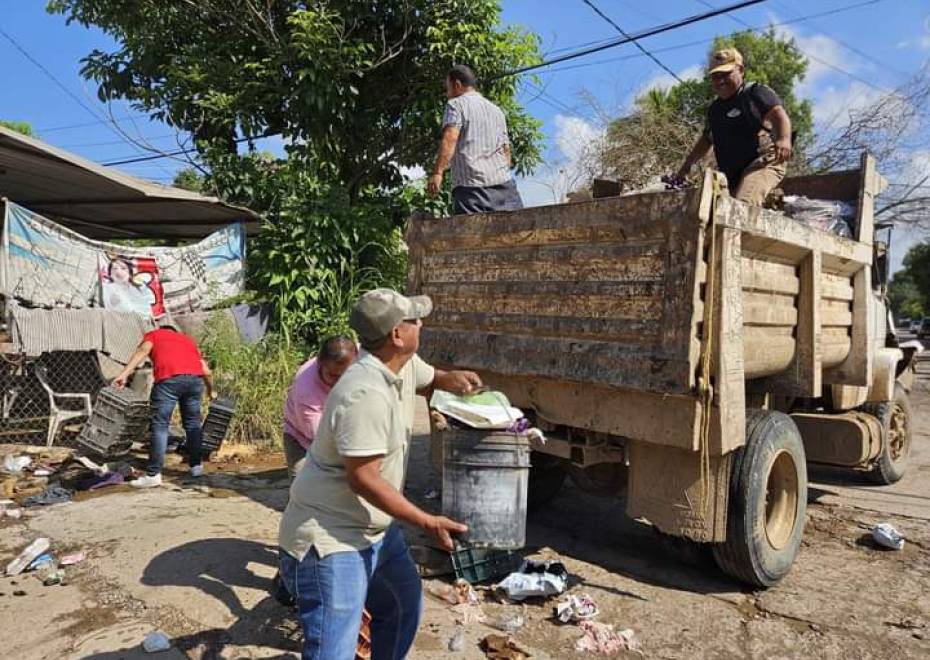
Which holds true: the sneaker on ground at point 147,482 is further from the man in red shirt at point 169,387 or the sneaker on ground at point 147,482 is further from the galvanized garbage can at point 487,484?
the galvanized garbage can at point 487,484

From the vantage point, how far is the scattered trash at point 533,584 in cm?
357

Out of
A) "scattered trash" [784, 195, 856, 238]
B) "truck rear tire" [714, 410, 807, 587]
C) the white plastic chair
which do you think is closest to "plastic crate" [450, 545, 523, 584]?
"truck rear tire" [714, 410, 807, 587]

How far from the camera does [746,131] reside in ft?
15.7

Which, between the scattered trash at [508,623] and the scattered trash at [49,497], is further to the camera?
the scattered trash at [49,497]

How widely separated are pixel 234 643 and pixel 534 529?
2.24 metres

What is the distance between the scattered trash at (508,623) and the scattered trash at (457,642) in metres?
0.21

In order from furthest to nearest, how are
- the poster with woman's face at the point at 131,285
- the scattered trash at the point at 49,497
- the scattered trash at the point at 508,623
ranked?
the poster with woman's face at the point at 131,285, the scattered trash at the point at 49,497, the scattered trash at the point at 508,623

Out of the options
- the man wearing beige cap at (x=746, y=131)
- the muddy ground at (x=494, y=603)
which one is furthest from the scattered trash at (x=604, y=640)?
the man wearing beige cap at (x=746, y=131)

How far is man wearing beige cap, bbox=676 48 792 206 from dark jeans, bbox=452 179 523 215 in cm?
119

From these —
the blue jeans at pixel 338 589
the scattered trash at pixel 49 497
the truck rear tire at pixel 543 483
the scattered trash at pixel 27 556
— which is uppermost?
the blue jeans at pixel 338 589

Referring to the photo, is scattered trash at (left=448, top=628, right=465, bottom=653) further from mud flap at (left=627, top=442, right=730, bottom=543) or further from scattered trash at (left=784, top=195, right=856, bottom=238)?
scattered trash at (left=784, top=195, right=856, bottom=238)

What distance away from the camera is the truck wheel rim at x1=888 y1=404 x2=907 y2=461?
6.32 meters

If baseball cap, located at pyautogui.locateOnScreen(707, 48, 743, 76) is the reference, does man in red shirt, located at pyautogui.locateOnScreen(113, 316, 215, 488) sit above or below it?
below

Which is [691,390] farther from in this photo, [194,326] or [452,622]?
[194,326]
